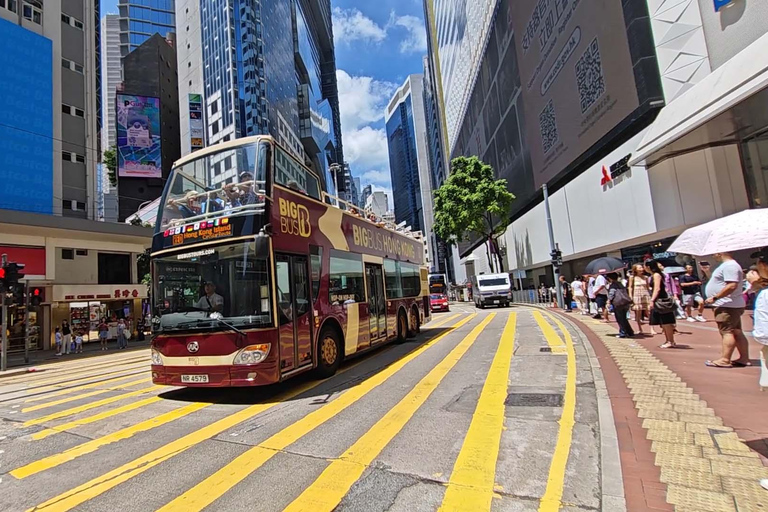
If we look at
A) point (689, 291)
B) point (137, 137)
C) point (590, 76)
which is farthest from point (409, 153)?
point (689, 291)

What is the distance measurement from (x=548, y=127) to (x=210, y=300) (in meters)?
29.2

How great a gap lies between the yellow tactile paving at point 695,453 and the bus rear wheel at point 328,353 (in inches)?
202

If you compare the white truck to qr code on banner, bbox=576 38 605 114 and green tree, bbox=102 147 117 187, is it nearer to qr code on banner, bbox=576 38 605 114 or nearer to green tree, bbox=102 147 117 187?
qr code on banner, bbox=576 38 605 114

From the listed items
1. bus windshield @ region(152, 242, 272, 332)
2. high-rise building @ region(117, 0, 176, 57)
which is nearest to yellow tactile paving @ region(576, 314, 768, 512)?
bus windshield @ region(152, 242, 272, 332)

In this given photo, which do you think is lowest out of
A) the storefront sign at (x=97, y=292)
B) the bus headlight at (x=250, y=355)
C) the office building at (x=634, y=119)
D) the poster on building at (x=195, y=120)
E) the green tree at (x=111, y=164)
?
the bus headlight at (x=250, y=355)

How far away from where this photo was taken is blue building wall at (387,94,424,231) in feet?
538

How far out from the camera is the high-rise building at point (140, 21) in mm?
80312

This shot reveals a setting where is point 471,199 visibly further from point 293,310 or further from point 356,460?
point 356,460

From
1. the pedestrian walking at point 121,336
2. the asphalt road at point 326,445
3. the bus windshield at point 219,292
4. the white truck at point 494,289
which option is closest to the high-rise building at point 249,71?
the white truck at point 494,289

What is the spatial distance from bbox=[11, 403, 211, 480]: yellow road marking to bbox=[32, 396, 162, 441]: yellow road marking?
88cm

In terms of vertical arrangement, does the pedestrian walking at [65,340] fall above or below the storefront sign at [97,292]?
below

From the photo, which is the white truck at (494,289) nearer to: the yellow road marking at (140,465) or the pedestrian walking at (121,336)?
the pedestrian walking at (121,336)

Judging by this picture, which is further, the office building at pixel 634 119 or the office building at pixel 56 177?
the office building at pixel 56 177

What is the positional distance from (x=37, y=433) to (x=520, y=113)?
37431 millimetres
